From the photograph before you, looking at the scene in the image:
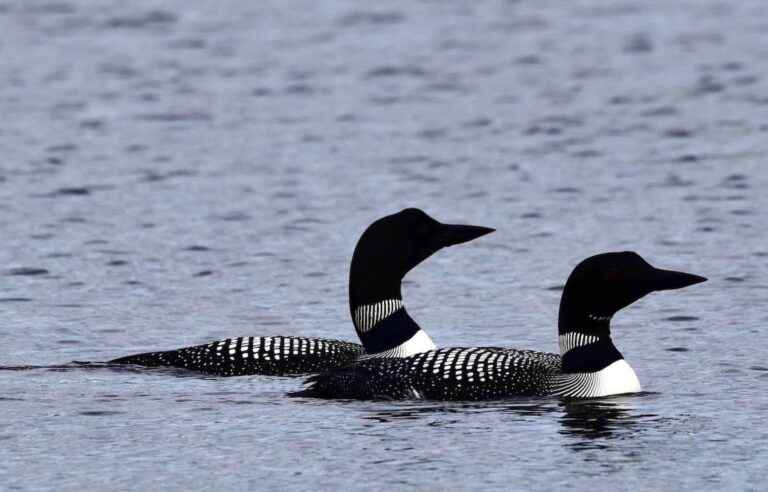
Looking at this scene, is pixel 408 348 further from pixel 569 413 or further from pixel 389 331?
pixel 569 413

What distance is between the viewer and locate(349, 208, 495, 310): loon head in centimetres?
1012

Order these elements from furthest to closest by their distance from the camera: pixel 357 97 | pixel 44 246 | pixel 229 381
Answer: pixel 357 97 → pixel 44 246 → pixel 229 381

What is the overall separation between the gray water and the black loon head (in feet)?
1.31

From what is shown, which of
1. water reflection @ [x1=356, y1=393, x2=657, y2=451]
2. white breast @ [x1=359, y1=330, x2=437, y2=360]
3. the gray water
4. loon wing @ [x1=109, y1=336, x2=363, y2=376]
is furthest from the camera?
loon wing @ [x1=109, y1=336, x2=363, y2=376]

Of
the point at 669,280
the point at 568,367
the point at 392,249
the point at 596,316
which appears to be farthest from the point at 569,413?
the point at 392,249

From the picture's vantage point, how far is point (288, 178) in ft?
53.3

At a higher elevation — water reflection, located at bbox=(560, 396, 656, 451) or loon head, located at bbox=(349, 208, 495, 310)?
loon head, located at bbox=(349, 208, 495, 310)

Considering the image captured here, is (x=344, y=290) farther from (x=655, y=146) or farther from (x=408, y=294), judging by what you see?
(x=655, y=146)

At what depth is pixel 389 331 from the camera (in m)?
10.1

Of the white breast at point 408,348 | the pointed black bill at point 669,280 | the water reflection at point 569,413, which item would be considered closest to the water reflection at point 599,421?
the water reflection at point 569,413

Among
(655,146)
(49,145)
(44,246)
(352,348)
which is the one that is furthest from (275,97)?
(352,348)

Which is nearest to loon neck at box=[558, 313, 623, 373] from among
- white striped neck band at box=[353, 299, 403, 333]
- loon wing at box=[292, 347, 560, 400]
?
loon wing at box=[292, 347, 560, 400]

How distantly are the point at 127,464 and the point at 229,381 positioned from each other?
1746 mm

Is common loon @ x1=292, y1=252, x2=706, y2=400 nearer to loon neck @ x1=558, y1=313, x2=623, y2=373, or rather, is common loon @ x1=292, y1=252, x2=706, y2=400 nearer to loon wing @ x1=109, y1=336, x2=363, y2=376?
loon neck @ x1=558, y1=313, x2=623, y2=373
